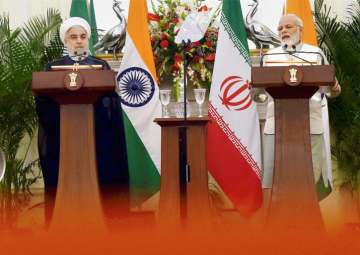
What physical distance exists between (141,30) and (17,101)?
4.08ft

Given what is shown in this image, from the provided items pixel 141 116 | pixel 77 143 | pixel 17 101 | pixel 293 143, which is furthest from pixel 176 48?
pixel 293 143

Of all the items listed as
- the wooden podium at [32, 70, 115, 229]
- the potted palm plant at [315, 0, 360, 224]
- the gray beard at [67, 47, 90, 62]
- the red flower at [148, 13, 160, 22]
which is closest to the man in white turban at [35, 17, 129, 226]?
the gray beard at [67, 47, 90, 62]

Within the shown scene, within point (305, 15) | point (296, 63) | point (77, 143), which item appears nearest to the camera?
point (77, 143)

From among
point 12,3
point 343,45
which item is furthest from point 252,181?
point 12,3

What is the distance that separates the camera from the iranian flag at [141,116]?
18.9ft

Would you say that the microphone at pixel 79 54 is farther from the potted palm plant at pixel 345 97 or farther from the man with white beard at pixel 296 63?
the potted palm plant at pixel 345 97

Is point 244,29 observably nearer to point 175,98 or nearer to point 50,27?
point 175,98

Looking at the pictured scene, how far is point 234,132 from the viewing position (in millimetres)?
5746

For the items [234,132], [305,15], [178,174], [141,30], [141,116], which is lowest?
[178,174]

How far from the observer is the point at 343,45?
236 inches

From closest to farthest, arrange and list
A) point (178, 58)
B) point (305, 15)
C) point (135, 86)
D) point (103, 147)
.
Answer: point (103, 147) < point (135, 86) < point (305, 15) < point (178, 58)

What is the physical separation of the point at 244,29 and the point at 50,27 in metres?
1.80

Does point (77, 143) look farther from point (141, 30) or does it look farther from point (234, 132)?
point (141, 30)

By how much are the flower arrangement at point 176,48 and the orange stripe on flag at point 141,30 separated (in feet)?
0.66
